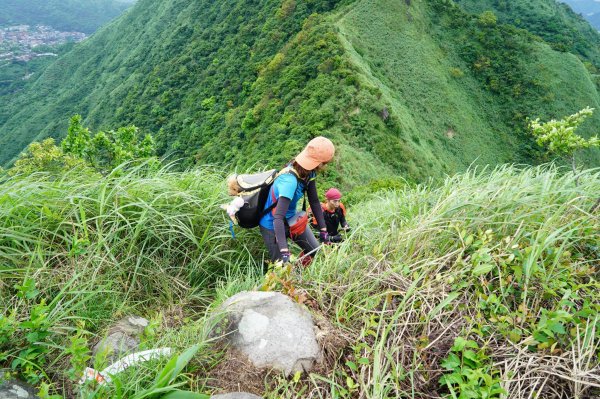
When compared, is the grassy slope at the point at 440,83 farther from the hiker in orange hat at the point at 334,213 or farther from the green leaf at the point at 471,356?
the green leaf at the point at 471,356

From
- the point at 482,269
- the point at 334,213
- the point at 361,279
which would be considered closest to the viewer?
the point at 482,269

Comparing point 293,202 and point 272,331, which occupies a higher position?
point 293,202

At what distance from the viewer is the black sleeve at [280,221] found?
3293 millimetres

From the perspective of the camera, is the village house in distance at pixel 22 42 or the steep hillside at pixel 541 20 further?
the village house in distance at pixel 22 42

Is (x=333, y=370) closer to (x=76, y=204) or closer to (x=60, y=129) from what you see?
(x=76, y=204)

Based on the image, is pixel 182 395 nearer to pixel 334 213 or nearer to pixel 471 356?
pixel 471 356

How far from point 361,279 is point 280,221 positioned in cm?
97

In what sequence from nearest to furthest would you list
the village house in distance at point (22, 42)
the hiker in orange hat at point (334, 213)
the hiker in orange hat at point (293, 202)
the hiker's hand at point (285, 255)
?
the hiker's hand at point (285, 255) → the hiker in orange hat at point (293, 202) → the hiker in orange hat at point (334, 213) → the village house in distance at point (22, 42)

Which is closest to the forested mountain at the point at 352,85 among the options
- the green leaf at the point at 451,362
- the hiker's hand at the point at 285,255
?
the hiker's hand at the point at 285,255

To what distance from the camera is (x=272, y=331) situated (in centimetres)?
230

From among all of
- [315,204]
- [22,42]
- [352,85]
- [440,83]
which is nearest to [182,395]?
[315,204]

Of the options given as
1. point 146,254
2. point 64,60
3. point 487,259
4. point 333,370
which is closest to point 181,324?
point 146,254

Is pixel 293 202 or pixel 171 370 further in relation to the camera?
pixel 293 202

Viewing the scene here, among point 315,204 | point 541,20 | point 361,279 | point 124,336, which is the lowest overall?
point 541,20
